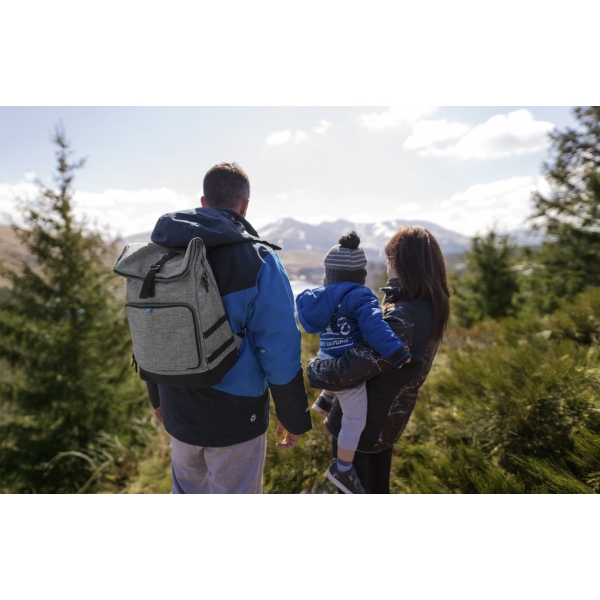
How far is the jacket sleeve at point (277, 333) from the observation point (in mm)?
1654

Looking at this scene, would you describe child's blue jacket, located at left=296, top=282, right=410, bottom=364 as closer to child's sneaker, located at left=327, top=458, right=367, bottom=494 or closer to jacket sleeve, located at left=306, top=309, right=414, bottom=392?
jacket sleeve, located at left=306, top=309, right=414, bottom=392

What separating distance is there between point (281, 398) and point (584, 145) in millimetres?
8044

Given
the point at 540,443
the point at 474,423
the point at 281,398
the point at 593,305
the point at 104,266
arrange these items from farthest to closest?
the point at 104,266, the point at 593,305, the point at 474,423, the point at 540,443, the point at 281,398

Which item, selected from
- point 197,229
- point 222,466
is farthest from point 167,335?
point 222,466

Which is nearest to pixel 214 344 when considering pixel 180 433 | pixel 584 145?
pixel 180 433

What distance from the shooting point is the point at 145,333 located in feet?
5.20

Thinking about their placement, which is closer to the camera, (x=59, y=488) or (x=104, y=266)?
(x=59, y=488)

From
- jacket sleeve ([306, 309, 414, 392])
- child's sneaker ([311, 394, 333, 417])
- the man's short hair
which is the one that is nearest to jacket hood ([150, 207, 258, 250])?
the man's short hair

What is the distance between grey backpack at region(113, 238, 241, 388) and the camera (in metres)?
1.51

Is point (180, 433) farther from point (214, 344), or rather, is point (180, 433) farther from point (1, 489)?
point (1, 489)

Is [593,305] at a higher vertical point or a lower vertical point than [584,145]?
lower

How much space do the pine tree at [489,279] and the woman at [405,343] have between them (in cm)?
1061

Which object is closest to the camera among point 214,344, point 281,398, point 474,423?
point 214,344

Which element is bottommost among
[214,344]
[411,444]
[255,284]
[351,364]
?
[411,444]
